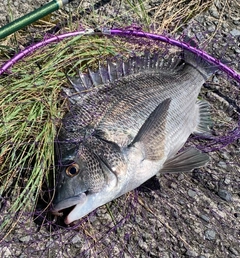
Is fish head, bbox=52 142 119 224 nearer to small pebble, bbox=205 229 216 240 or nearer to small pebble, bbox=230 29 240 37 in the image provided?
small pebble, bbox=205 229 216 240

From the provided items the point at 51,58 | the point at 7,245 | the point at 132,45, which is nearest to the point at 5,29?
the point at 51,58

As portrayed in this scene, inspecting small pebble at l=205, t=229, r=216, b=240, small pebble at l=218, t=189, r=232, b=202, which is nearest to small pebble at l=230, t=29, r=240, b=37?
small pebble at l=218, t=189, r=232, b=202

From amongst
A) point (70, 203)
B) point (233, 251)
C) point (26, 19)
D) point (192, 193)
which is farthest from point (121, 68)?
point (233, 251)

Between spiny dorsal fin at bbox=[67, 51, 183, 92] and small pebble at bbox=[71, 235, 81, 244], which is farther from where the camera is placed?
spiny dorsal fin at bbox=[67, 51, 183, 92]

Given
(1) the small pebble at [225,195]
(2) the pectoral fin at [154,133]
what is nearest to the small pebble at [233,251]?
(1) the small pebble at [225,195]

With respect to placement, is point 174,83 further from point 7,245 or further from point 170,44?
point 7,245

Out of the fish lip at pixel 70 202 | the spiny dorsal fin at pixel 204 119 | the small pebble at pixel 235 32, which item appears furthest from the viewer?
the small pebble at pixel 235 32

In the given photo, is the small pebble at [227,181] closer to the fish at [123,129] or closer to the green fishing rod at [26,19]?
the fish at [123,129]

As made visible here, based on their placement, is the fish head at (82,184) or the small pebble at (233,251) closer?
the fish head at (82,184)
